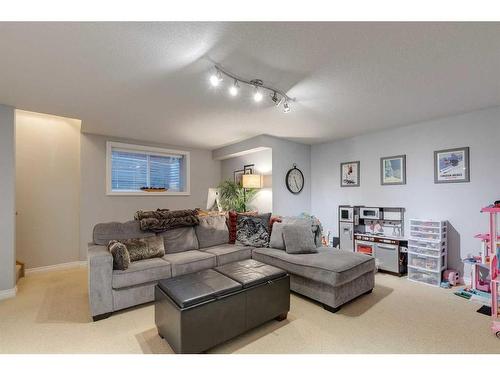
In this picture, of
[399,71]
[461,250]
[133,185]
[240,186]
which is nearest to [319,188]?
[240,186]

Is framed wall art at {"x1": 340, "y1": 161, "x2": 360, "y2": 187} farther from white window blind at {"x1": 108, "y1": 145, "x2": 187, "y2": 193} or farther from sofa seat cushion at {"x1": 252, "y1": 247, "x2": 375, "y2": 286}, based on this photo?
white window blind at {"x1": 108, "y1": 145, "x2": 187, "y2": 193}

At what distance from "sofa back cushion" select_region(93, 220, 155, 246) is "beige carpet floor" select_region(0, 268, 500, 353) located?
724 mm

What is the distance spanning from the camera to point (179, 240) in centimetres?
329

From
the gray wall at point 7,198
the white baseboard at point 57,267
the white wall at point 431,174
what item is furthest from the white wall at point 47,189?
the white wall at point 431,174

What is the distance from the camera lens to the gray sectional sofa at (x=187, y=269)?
2.33 metres

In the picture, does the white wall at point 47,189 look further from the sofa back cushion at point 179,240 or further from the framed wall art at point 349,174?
the framed wall art at point 349,174

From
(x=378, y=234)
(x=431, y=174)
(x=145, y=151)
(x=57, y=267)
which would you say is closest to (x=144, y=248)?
(x=57, y=267)

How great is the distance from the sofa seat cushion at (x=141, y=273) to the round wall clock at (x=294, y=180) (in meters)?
2.87

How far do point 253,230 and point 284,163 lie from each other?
1719 mm

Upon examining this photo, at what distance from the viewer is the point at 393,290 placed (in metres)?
2.98

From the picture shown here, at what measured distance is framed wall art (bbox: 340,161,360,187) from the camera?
445 centimetres
